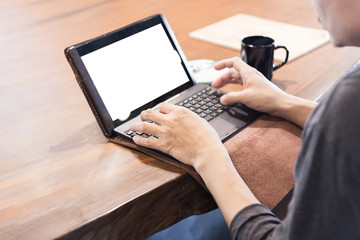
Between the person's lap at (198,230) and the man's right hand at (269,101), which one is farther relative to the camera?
the person's lap at (198,230)

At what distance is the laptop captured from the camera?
0.79 metres

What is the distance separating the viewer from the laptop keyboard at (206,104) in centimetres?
86

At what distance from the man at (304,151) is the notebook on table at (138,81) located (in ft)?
0.15

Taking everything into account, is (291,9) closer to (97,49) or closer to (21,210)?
(97,49)

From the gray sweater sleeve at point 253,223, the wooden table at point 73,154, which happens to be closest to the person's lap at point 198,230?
the wooden table at point 73,154

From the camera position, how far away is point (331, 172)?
0.48 meters

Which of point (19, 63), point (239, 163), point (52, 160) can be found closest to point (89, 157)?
point (52, 160)

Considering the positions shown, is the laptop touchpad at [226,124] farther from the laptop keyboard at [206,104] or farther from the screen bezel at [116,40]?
the screen bezel at [116,40]

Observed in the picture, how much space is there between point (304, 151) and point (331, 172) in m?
0.05

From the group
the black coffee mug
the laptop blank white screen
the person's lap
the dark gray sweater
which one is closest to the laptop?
the laptop blank white screen

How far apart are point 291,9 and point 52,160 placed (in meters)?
1.19

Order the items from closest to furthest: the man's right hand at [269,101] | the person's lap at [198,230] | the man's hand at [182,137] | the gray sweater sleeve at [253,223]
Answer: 1. the gray sweater sleeve at [253,223]
2. the man's hand at [182,137]
3. the man's right hand at [269,101]
4. the person's lap at [198,230]

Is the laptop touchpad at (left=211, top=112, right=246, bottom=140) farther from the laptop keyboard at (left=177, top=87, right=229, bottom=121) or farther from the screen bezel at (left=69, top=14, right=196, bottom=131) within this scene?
the screen bezel at (left=69, top=14, right=196, bottom=131)

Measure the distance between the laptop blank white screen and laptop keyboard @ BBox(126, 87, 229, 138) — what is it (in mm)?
56
